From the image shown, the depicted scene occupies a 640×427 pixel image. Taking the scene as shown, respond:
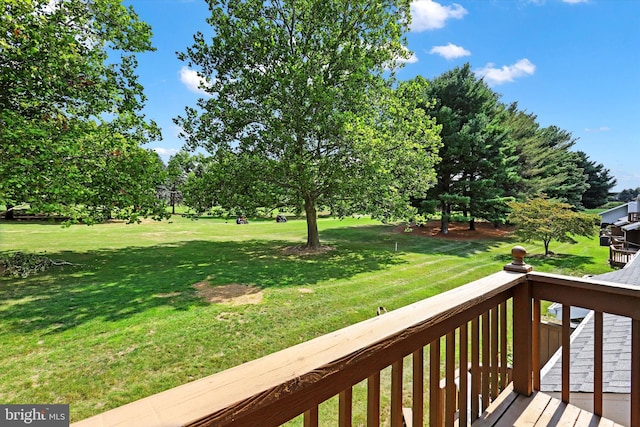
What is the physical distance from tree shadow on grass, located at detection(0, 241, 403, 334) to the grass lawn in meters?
0.03

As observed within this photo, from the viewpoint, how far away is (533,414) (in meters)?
1.77

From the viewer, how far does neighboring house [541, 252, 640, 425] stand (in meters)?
2.20

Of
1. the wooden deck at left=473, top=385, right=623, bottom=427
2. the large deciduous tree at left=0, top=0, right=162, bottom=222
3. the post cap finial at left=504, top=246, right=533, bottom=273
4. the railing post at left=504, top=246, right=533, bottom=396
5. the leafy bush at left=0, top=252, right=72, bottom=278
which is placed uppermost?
the large deciduous tree at left=0, top=0, right=162, bottom=222

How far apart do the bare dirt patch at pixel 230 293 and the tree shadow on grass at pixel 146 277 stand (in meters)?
0.22

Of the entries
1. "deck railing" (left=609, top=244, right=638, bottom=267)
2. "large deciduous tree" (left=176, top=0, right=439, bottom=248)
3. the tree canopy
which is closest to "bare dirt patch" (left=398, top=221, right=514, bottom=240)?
the tree canopy

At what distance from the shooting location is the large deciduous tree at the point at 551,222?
1113 cm

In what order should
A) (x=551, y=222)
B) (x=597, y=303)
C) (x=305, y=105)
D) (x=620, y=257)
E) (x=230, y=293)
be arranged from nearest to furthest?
(x=597, y=303) → (x=230, y=293) → (x=305, y=105) → (x=620, y=257) → (x=551, y=222)

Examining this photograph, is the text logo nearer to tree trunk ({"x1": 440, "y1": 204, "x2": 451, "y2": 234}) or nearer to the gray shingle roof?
the gray shingle roof

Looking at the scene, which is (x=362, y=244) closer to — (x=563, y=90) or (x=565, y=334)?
(x=563, y=90)

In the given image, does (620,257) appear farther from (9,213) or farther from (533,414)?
(9,213)

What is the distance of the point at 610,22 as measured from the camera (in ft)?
22.8

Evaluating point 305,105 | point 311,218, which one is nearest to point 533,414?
point 305,105

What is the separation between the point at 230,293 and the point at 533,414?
5.73m

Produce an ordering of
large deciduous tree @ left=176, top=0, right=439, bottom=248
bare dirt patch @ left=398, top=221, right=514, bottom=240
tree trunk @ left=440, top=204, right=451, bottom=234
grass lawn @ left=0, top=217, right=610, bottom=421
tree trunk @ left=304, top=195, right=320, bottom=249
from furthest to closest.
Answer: tree trunk @ left=440, top=204, right=451, bottom=234 → bare dirt patch @ left=398, top=221, right=514, bottom=240 → tree trunk @ left=304, top=195, right=320, bottom=249 → large deciduous tree @ left=176, top=0, right=439, bottom=248 → grass lawn @ left=0, top=217, right=610, bottom=421
